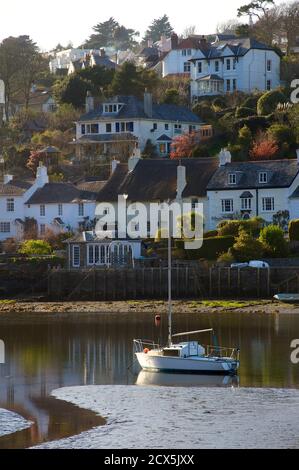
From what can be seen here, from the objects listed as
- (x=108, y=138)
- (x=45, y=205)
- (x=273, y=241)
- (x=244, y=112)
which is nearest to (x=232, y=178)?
(x=273, y=241)

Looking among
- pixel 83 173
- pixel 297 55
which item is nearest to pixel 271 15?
pixel 297 55

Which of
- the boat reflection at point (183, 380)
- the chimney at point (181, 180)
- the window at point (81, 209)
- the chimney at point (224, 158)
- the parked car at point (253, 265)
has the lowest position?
the boat reflection at point (183, 380)

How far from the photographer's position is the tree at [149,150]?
10778cm

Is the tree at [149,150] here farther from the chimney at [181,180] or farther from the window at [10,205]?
the chimney at [181,180]

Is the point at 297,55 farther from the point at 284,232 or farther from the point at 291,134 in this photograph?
the point at 284,232

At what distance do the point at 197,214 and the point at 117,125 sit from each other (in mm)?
26539

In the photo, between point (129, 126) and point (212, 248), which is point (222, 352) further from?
point (129, 126)

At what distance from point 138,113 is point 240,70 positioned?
581 inches

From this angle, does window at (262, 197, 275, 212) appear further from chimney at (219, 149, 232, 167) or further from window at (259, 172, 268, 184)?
chimney at (219, 149, 232, 167)

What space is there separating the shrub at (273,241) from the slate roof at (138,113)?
33.4 m

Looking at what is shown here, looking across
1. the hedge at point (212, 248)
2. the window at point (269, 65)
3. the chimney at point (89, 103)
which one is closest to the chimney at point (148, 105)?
the chimney at point (89, 103)

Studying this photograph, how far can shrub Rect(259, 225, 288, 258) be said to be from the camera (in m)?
78.6

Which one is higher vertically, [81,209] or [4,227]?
[81,209]

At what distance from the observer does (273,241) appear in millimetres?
78938
